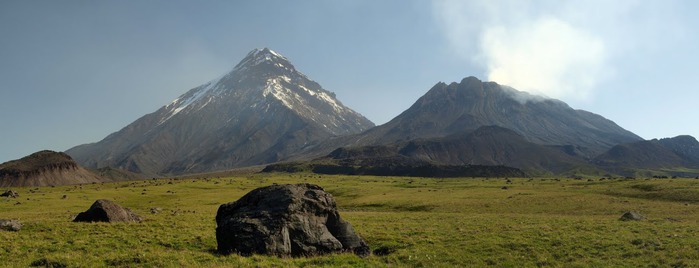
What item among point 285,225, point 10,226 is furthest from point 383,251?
point 10,226

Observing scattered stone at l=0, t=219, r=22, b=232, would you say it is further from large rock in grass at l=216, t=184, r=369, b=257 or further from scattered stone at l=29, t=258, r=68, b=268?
large rock in grass at l=216, t=184, r=369, b=257

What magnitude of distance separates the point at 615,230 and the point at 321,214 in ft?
82.7

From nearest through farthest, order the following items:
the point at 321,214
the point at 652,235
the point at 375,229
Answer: the point at 321,214 → the point at 652,235 → the point at 375,229

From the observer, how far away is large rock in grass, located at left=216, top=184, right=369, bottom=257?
2653cm

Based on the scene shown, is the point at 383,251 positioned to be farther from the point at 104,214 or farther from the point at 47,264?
the point at 104,214

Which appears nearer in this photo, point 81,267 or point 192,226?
point 81,267

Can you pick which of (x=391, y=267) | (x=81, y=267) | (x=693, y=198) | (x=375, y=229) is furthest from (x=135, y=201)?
(x=693, y=198)

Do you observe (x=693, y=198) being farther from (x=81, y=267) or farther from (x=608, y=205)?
(x=81, y=267)

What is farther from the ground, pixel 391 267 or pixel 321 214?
pixel 321 214

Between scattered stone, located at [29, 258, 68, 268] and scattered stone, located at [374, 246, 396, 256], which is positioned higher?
scattered stone, located at [29, 258, 68, 268]

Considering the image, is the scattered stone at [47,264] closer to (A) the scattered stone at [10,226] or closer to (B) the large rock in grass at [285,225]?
(B) the large rock in grass at [285,225]

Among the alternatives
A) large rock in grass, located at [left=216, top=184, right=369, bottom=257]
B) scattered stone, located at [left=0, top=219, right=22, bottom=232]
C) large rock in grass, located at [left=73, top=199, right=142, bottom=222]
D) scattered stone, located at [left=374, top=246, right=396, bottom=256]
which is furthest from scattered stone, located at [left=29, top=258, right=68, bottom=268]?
scattered stone, located at [left=374, top=246, right=396, bottom=256]

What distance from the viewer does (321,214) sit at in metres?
30.6

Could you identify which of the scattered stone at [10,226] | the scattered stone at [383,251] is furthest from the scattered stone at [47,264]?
the scattered stone at [383,251]
